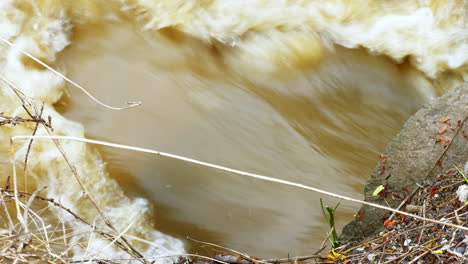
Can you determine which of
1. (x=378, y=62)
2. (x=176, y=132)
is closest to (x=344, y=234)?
(x=176, y=132)

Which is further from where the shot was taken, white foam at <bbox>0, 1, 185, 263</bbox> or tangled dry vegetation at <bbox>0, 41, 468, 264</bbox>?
white foam at <bbox>0, 1, 185, 263</bbox>

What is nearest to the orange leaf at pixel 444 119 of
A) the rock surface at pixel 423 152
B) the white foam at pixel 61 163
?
the rock surface at pixel 423 152

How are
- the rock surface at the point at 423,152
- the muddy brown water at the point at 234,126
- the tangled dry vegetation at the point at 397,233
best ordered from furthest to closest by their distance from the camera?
the muddy brown water at the point at 234,126 → the rock surface at the point at 423,152 → the tangled dry vegetation at the point at 397,233

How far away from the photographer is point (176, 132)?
371 cm

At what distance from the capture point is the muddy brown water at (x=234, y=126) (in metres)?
3.54

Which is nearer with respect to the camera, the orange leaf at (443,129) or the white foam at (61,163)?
the orange leaf at (443,129)

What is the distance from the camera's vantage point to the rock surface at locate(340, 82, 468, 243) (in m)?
2.64

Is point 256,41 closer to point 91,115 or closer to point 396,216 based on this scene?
point 91,115

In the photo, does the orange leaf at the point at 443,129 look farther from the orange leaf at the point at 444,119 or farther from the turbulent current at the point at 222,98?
the turbulent current at the point at 222,98

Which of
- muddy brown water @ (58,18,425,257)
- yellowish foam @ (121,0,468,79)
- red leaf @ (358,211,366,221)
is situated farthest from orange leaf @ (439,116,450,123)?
yellowish foam @ (121,0,468,79)

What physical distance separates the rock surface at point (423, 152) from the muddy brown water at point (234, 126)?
2.61ft

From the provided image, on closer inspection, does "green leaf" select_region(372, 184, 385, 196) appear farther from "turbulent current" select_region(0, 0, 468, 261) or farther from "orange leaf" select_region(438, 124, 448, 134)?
"turbulent current" select_region(0, 0, 468, 261)

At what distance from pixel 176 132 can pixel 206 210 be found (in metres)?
0.59

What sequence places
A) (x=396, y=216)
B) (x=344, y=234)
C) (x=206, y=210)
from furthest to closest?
(x=206, y=210) → (x=344, y=234) → (x=396, y=216)
